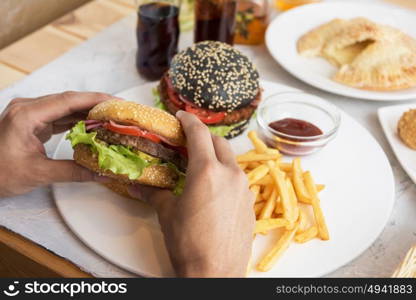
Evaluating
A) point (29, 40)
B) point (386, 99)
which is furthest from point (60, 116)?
point (386, 99)

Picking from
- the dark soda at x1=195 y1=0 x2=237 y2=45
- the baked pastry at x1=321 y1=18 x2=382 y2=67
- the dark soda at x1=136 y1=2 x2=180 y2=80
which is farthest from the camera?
the baked pastry at x1=321 y1=18 x2=382 y2=67

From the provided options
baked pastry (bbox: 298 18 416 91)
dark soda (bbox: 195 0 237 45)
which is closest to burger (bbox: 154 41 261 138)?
dark soda (bbox: 195 0 237 45)

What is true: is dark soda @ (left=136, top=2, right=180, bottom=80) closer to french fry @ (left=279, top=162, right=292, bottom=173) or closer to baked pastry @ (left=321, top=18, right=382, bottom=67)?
baked pastry @ (left=321, top=18, right=382, bottom=67)

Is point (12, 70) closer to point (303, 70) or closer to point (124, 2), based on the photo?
point (124, 2)

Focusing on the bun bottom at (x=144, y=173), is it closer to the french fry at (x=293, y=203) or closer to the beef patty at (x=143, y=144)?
the beef patty at (x=143, y=144)

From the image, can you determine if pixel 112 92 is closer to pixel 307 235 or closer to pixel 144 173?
pixel 144 173

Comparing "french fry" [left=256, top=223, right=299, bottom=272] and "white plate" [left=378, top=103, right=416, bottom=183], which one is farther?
"white plate" [left=378, top=103, right=416, bottom=183]
